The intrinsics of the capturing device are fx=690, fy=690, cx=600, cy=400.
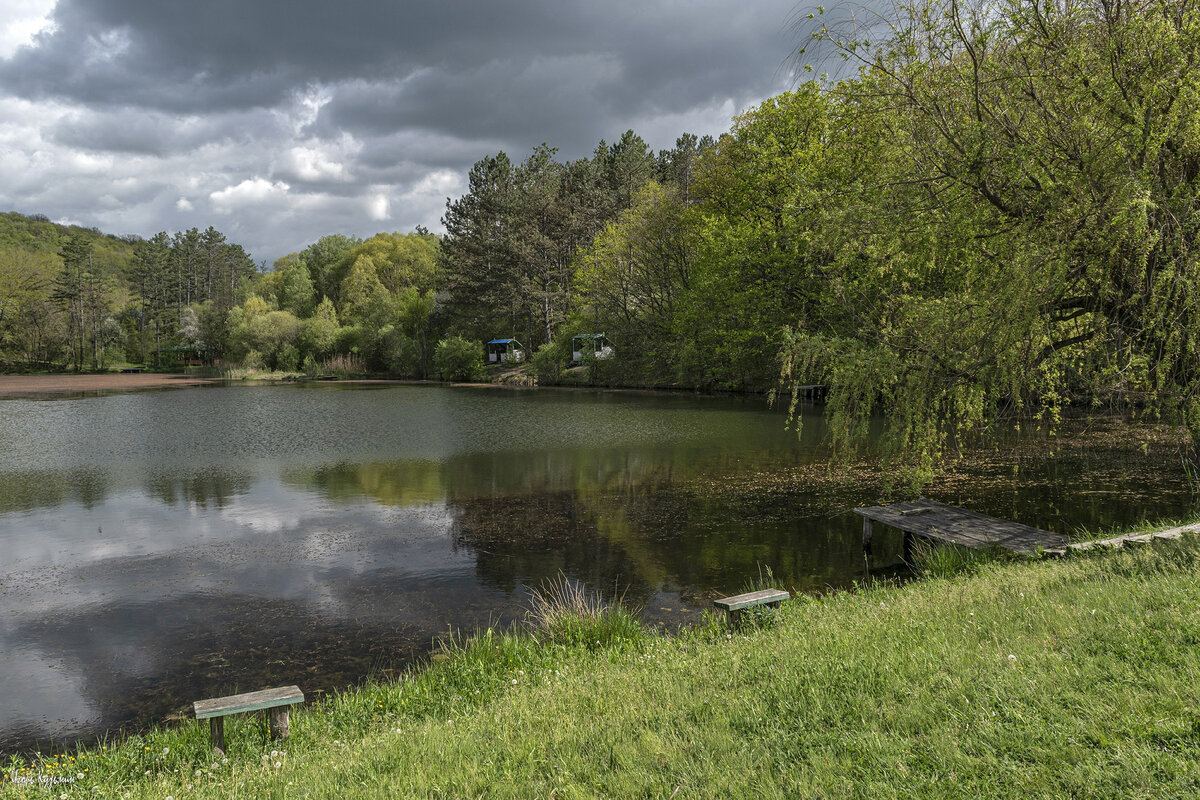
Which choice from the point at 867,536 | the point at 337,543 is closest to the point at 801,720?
the point at 867,536

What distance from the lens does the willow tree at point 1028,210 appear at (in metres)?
7.95

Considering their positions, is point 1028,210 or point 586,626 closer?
point 586,626

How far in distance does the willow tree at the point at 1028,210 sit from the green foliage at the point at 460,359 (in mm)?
56614

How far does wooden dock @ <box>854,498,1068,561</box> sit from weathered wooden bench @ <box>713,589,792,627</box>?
3861 mm

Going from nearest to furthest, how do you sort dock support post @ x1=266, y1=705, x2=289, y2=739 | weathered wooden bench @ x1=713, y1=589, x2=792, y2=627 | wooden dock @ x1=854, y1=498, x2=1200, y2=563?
dock support post @ x1=266, y1=705, x2=289, y2=739 → weathered wooden bench @ x1=713, y1=589, x2=792, y2=627 → wooden dock @ x1=854, y1=498, x2=1200, y2=563

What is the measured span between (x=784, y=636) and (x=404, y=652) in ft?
14.5

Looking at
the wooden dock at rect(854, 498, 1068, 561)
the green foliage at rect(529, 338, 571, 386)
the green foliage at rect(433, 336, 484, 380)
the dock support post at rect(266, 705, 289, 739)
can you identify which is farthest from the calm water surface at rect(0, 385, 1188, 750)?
the green foliage at rect(433, 336, 484, 380)

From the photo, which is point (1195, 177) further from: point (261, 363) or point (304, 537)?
point (261, 363)

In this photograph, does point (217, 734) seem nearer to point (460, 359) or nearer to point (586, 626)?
point (586, 626)

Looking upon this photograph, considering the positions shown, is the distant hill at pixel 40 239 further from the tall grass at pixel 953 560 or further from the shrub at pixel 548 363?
the tall grass at pixel 953 560

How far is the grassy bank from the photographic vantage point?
364 centimetres

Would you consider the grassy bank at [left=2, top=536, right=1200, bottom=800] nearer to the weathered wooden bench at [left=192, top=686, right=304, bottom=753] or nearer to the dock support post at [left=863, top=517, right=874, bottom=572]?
the weathered wooden bench at [left=192, top=686, right=304, bottom=753]

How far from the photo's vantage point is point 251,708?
17.1 ft

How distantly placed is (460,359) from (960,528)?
A: 195ft
